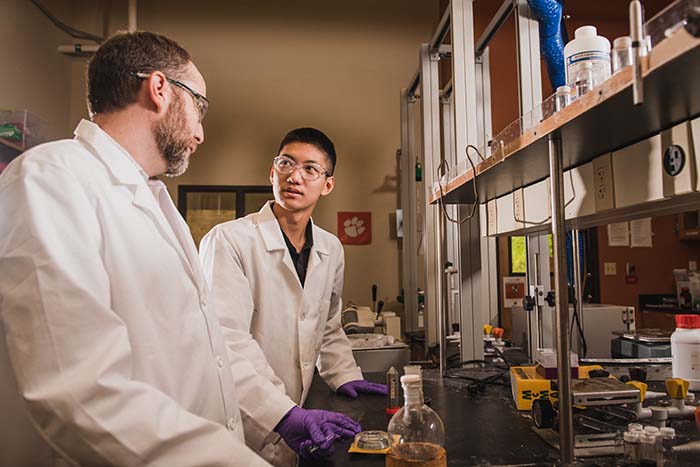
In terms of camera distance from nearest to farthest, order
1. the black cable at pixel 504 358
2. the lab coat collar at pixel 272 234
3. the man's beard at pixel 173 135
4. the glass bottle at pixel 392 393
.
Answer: the man's beard at pixel 173 135 → the glass bottle at pixel 392 393 → the lab coat collar at pixel 272 234 → the black cable at pixel 504 358

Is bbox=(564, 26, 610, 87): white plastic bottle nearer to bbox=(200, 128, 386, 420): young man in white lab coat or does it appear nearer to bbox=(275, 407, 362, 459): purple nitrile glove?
bbox=(275, 407, 362, 459): purple nitrile glove

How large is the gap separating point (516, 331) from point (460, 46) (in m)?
1.37

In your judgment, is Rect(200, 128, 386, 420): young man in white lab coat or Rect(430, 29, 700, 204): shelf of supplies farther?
Rect(200, 128, 386, 420): young man in white lab coat

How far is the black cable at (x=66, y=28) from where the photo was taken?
3619mm

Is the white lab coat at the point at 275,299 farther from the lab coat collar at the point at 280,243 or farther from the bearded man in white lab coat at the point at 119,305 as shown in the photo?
the bearded man in white lab coat at the point at 119,305

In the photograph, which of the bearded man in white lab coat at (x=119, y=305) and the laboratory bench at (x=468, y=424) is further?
the laboratory bench at (x=468, y=424)

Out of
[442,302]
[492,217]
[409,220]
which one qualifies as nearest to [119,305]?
[442,302]

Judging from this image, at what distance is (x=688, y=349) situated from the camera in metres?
1.39

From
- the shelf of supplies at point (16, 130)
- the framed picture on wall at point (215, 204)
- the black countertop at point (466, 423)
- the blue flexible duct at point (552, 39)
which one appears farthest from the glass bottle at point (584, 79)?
the framed picture on wall at point (215, 204)

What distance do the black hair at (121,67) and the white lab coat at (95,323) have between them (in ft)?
0.25

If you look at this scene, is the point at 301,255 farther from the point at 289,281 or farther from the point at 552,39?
the point at 552,39

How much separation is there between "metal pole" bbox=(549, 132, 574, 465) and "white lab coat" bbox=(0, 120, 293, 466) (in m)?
0.56

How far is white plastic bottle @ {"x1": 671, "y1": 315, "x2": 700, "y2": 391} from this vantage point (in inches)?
54.1

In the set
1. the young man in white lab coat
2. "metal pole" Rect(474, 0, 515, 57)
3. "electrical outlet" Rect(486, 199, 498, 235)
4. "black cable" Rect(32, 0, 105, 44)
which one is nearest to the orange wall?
"metal pole" Rect(474, 0, 515, 57)
